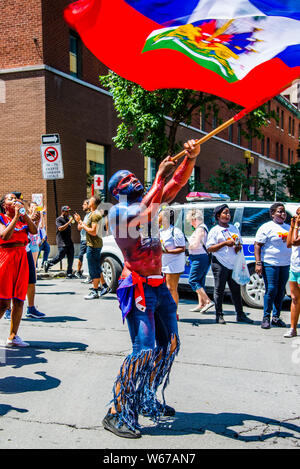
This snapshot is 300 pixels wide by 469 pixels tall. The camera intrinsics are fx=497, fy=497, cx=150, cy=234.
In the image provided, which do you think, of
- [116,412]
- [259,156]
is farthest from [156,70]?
[259,156]

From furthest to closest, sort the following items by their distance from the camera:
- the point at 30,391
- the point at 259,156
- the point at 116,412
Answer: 1. the point at 259,156
2. the point at 30,391
3. the point at 116,412

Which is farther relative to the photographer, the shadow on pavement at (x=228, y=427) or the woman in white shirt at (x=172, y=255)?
the woman in white shirt at (x=172, y=255)

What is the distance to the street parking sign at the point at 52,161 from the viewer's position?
1373 centimetres

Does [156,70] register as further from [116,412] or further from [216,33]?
[116,412]

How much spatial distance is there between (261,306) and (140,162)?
15.8 m

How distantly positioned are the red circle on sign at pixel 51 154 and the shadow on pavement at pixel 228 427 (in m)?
10.7

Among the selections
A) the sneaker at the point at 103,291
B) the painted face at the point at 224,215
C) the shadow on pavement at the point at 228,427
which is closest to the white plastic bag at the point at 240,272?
the painted face at the point at 224,215

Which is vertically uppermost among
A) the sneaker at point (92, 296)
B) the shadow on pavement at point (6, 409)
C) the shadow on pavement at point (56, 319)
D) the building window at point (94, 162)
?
the building window at point (94, 162)

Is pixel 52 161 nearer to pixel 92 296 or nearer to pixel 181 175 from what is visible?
pixel 92 296

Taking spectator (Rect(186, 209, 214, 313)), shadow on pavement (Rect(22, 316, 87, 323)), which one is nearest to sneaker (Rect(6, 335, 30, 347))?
shadow on pavement (Rect(22, 316, 87, 323))

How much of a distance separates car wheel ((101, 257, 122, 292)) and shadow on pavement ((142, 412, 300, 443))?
655 centimetres

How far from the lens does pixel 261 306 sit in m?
9.10

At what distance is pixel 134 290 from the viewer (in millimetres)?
3766

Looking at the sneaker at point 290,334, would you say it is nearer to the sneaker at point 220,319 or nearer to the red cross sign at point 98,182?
the sneaker at point 220,319
